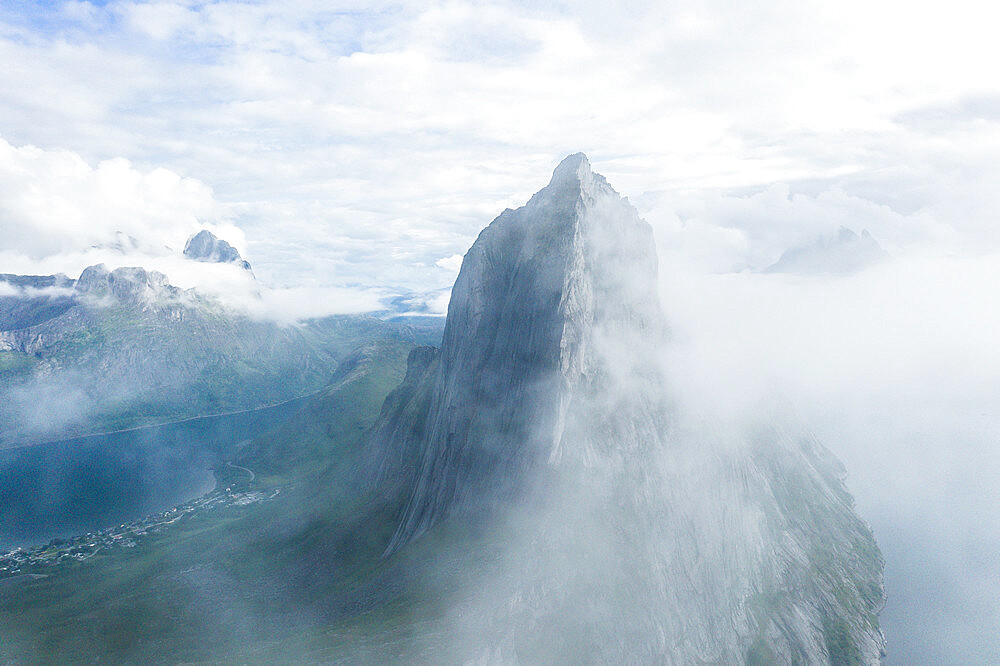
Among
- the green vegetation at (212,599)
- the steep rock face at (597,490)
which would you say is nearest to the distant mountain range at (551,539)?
the steep rock face at (597,490)

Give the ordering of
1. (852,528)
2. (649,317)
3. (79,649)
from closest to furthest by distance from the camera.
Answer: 1. (79,649)
2. (649,317)
3. (852,528)

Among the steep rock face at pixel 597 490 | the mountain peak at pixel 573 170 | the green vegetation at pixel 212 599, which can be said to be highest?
the mountain peak at pixel 573 170

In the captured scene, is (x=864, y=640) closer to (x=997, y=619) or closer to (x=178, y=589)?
(x=997, y=619)

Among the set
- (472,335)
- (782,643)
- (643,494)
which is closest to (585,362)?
(643,494)

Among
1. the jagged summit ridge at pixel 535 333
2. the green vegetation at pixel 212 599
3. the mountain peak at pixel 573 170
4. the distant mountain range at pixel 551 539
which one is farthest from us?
the mountain peak at pixel 573 170

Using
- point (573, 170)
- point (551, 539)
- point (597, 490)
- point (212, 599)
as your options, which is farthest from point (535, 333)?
point (212, 599)

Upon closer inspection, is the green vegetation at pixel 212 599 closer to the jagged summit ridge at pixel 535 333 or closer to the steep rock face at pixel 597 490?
the steep rock face at pixel 597 490

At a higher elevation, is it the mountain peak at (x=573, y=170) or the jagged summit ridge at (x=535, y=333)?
the mountain peak at (x=573, y=170)

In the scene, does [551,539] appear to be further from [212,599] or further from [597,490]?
[212,599]

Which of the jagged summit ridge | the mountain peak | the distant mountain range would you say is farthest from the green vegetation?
the mountain peak
